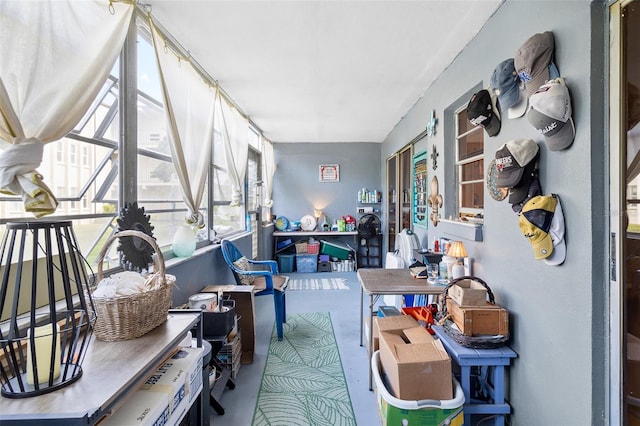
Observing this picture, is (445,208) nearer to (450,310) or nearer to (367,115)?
(450,310)

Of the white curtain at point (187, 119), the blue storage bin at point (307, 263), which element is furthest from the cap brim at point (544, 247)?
the blue storage bin at point (307, 263)

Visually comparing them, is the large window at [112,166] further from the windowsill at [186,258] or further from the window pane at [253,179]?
the window pane at [253,179]

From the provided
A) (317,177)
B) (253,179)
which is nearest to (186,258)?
(253,179)

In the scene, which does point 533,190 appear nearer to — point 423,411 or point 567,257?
point 567,257

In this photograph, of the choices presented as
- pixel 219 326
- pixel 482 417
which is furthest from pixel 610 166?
pixel 219 326

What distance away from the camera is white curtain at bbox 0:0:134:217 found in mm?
1088

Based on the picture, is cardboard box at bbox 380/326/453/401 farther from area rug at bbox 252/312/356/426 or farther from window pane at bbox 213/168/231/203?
window pane at bbox 213/168/231/203

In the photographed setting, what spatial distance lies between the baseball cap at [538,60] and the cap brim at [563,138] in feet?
0.93

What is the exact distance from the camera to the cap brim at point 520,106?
64.1 inches

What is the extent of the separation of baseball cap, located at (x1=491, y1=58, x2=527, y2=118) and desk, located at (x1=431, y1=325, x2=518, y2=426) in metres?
1.44

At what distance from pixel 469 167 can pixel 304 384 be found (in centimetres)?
240

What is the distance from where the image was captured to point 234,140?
12.4ft

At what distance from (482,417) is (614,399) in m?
0.82

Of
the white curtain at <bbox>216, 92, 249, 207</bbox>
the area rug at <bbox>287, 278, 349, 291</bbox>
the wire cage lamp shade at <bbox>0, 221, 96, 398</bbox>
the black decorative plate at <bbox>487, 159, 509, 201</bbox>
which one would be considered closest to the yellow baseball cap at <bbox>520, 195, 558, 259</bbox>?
the black decorative plate at <bbox>487, 159, 509, 201</bbox>
